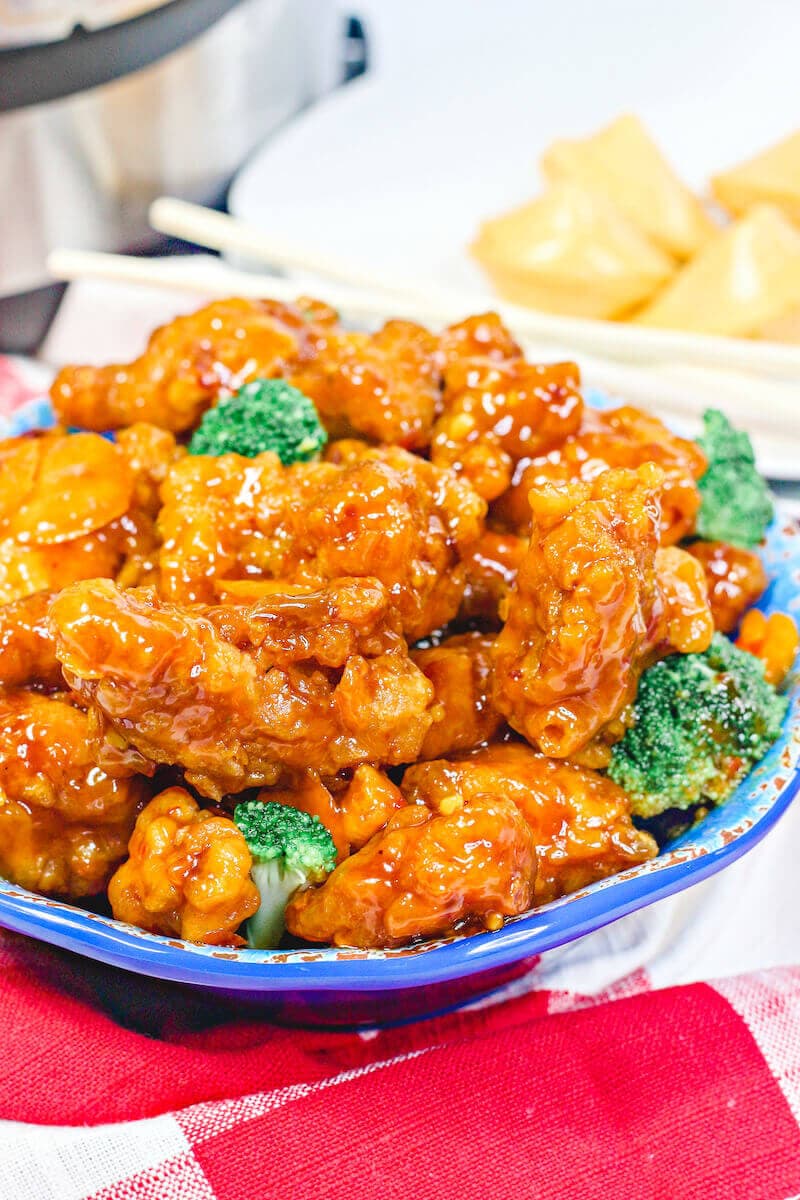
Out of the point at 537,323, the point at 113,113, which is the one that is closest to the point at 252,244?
the point at 113,113

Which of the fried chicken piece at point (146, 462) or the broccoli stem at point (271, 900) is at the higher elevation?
the fried chicken piece at point (146, 462)

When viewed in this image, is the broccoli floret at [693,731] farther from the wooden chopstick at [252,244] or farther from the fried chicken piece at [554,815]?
the wooden chopstick at [252,244]

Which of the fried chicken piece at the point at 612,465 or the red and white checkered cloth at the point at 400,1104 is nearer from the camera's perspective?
the red and white checkered cloth at the point at 400,1104

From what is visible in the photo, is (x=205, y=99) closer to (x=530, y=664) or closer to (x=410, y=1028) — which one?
(x=530, y=664)

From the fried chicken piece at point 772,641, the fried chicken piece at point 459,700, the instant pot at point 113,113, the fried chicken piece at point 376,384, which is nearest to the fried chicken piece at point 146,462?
the fried chicken piece at point 376,384

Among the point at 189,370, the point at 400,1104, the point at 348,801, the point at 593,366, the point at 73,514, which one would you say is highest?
the point at 189,370

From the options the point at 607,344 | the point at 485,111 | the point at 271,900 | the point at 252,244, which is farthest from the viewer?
the point at 485,111

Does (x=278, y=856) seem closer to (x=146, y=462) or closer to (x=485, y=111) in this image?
(x=146, y=462)

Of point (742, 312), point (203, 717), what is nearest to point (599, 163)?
point (742, 312)
